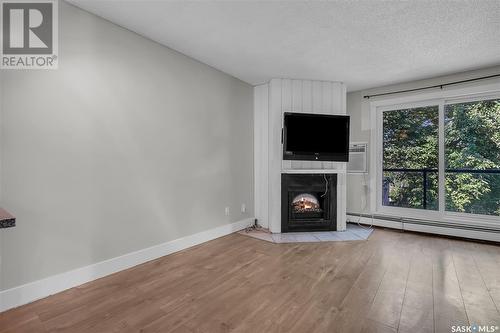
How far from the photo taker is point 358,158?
14.4 feet

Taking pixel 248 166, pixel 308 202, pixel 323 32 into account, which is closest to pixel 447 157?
pixel 308 202

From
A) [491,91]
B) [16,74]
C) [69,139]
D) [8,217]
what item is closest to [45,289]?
[8,217]

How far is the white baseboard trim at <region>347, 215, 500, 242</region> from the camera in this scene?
11.2ft

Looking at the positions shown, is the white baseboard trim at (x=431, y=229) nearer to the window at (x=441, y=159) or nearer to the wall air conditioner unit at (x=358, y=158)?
the window at (x=441, y=159)

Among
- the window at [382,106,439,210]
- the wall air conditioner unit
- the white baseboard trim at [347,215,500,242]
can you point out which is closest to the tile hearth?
the white baseboard trim at [347,215,500,242]

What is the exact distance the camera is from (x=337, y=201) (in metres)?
3.99

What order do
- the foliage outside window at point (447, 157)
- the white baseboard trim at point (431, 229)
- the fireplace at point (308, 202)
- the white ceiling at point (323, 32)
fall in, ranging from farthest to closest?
the fireplace at point (308, 202) < the foliage outside window at point (447, 157) < the white baseboard trim at point (431, 229) < the white ceiling at point (323, 32)

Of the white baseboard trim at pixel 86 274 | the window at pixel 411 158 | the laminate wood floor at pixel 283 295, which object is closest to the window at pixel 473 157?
the window at pixel 411 158

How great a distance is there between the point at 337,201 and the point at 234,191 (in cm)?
173

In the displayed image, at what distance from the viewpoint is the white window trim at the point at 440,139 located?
11.4ft

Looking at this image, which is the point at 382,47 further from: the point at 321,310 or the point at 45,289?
the point at 45,289
